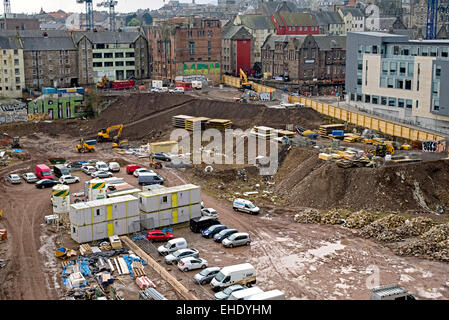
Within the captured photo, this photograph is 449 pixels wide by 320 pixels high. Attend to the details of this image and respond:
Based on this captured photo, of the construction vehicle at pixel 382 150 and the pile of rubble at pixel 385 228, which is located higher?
the construction vehicle at pixel 382 150

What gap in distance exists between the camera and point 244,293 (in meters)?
25.6

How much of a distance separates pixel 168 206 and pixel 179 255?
6.44 m

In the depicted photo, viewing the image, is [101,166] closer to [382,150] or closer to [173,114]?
[173,114]

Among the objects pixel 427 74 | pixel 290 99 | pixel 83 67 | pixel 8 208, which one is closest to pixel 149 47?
pixel 83 67

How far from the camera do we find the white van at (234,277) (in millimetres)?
27781

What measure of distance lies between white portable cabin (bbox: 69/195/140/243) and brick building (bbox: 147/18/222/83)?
56.3 meters

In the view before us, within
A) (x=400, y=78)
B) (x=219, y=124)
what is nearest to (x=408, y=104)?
(x=400, y=78)

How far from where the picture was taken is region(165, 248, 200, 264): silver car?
3141cm

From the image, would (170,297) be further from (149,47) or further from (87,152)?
(149,47)

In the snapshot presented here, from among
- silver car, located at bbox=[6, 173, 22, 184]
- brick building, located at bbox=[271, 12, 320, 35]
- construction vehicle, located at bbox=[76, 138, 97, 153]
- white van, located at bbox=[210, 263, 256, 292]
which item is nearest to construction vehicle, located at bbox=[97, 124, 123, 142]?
construction vehicle, located at bbox=[76, 138, 97, 153]

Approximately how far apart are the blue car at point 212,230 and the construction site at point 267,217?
0.60 m

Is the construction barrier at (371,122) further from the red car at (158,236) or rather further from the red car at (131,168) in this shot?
the red car at (158,236)

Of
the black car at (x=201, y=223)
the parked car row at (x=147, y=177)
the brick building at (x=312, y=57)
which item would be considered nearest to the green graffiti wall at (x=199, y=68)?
the brick building at (x=312, y=57)
